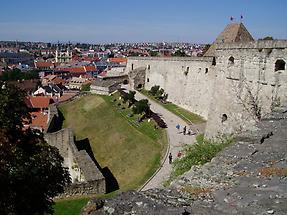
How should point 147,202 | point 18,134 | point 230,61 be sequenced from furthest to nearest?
1. point 230,61
2. point 18,134
3. point 147,202

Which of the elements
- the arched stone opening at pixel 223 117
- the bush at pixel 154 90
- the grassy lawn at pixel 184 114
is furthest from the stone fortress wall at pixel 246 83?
the bush at pixel 154 90

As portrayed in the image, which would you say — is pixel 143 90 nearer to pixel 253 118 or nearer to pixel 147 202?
pixel 253 118

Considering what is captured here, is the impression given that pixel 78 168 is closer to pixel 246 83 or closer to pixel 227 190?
pixel 246 83

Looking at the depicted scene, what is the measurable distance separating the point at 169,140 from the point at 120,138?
507cm

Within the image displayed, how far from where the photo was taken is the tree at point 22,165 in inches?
384

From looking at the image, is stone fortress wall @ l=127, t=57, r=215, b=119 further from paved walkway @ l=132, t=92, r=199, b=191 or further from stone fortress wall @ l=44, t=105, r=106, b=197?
stone fortress wall @ l=44, t=105, r=106, b=197

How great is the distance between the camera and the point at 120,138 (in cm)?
3114

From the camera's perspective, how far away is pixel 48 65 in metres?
155

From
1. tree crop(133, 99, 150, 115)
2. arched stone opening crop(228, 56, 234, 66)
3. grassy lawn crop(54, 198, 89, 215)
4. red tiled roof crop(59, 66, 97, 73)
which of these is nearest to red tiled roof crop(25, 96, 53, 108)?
tree crop(133, 99, 150, 115)

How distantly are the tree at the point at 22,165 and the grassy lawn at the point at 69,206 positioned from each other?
7004 mm

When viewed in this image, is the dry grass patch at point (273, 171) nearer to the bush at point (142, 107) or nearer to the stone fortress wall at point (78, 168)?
the stone fortress wall at point (78, 168)

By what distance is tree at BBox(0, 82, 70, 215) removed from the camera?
9742mm

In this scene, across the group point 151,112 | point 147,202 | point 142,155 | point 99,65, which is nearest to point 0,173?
point 147,202

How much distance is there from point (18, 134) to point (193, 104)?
1077 inches
